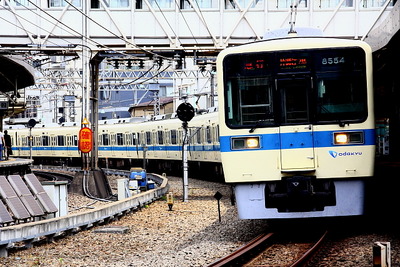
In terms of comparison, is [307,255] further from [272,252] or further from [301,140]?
[301,140]

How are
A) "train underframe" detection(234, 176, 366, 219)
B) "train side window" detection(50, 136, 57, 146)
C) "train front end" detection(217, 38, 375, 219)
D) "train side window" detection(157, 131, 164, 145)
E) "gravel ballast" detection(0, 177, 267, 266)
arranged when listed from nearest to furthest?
1. "gravel ballast" detection(0, 177, 267, 266)
2. "train underframe" detection(234, 176, 366, 219)
3. "train front end" detection(217, 38, 375, 219)
4. "train side window" detection(157, 131, 164, 145)
5. "train side window" detection(50, 136, 57, 146)

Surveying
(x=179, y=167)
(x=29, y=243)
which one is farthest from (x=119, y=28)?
(x=179, y=167)

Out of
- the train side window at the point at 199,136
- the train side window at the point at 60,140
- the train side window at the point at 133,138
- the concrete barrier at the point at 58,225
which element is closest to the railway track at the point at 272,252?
the concrete barrier at the point at 58,225

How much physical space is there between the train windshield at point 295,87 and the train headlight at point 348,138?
0.18 metres

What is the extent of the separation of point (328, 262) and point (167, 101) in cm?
5132

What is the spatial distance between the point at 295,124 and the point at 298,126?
0.16 feet

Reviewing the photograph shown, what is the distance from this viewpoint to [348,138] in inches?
385

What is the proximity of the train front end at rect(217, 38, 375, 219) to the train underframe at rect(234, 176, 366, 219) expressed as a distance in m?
0.01

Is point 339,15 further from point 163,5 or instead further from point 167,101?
point 167,101

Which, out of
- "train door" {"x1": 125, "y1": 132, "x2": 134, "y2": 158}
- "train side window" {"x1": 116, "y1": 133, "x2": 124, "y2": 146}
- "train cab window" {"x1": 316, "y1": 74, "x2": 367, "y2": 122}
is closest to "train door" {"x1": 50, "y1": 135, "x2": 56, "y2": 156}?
"train side window" {"x1": 116, "y1": 133, "x2": 124, "y2": 146}

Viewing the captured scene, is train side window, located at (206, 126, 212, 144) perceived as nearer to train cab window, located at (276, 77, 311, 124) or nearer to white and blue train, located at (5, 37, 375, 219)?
white and blue train, located at (5, 37, 375, 219)

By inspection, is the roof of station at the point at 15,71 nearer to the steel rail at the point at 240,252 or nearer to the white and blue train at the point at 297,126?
the white and blue train at the point at 297,126

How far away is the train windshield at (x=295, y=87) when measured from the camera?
32.3ft

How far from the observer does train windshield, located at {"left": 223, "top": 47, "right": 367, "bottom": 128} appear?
9.84 metres
